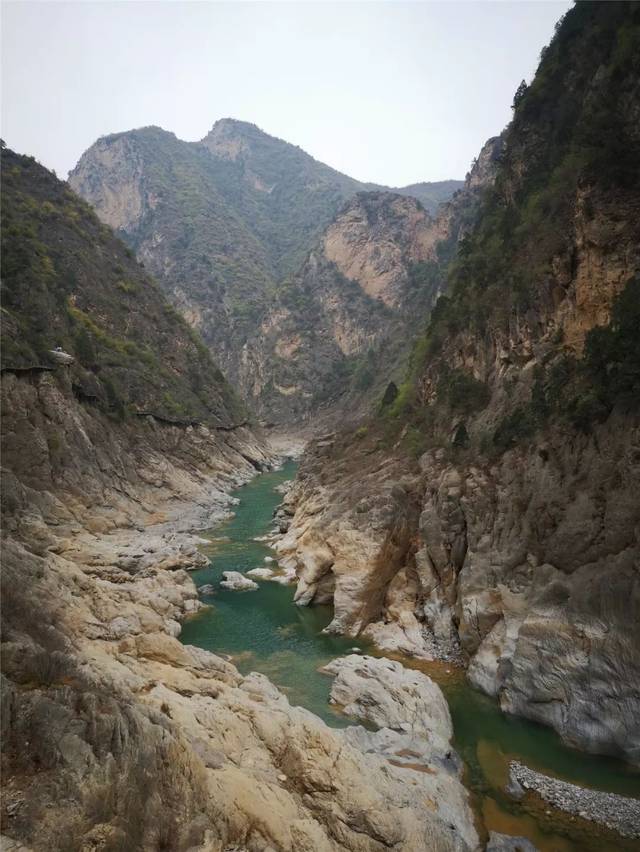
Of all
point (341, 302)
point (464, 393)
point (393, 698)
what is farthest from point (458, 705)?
point (341, 302)

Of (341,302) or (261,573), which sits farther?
(341,302)

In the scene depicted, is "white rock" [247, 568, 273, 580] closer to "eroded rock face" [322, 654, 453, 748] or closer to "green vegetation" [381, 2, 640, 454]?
"green vegetation" [381, 2, 640, 454]

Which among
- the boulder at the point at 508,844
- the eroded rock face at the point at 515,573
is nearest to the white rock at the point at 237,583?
the eroded rock face at the point at 515,573

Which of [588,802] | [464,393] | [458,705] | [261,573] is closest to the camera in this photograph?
[588,802]

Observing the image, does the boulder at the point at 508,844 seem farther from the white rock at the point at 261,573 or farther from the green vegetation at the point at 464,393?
the white rock at the point at 261,573

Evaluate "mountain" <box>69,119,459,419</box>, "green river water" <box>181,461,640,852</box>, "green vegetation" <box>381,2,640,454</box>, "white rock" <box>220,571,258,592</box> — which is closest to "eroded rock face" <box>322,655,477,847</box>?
"green river water" <box>181,461,640,852</box>

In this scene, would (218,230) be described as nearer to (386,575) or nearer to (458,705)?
(386,575)
